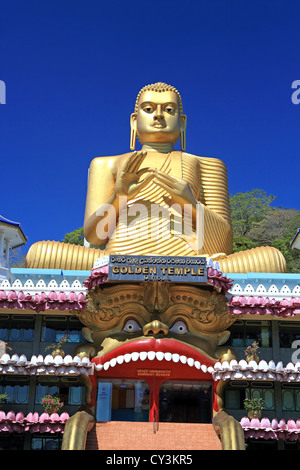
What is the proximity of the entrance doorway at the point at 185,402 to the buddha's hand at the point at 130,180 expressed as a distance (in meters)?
5.41

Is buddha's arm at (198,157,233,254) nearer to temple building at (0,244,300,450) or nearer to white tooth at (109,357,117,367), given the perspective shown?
temple building at (0,244,300,450)

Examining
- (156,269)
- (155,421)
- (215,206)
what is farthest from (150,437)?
(215,206)

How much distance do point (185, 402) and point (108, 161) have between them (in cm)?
786

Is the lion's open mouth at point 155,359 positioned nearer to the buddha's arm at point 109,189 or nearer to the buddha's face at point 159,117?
the buddha's arm at point 109,189

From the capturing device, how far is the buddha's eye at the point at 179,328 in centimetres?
1402

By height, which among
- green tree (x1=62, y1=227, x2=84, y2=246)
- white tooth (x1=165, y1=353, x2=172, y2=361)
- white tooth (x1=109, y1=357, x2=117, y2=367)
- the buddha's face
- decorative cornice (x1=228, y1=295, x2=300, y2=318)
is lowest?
white tooth (x1=109, y1=357, x2=117, y2=367)

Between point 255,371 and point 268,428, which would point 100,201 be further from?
point 268,428

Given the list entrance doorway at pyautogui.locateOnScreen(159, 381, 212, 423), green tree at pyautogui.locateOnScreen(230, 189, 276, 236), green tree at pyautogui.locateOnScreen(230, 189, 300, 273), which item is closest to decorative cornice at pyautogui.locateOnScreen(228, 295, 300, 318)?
entrance doorway at pyautogui.locateOnScreen(159, 381, 212, 423)

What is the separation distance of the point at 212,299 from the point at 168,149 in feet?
22.5

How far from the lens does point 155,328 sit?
1337 centimetres

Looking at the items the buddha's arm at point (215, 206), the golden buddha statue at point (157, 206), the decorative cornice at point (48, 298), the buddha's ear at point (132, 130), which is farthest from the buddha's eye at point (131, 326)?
the buddha's ear at point (132, 130)

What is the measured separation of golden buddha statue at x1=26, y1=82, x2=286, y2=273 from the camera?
633 inches

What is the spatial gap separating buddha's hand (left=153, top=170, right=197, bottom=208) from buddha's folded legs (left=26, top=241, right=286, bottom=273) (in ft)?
6.52

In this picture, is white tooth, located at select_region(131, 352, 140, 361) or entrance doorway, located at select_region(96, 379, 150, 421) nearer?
white tooth, located at select_region(131, 352, 140, 361)
